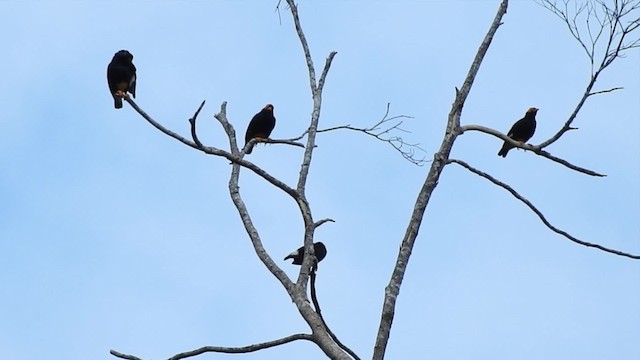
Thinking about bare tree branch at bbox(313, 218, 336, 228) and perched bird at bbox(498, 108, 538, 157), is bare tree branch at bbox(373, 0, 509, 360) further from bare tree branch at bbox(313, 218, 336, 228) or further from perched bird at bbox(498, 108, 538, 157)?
perched bird at bbox(498, 108, 538, 157)

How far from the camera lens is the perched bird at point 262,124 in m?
11.3

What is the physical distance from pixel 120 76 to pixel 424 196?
14.1ft

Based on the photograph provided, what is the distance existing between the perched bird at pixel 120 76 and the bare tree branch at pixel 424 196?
157 inches

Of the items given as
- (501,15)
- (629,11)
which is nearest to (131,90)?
(501,15)

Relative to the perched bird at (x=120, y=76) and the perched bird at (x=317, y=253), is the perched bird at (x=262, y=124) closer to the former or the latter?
the perched bird at (x=317, y=253)

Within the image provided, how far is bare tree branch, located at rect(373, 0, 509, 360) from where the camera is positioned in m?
5.13

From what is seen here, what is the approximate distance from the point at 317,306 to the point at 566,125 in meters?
1.64

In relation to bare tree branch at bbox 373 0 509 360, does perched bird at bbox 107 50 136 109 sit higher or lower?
higher

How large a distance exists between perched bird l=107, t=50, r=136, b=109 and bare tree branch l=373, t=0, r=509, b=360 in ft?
13.1

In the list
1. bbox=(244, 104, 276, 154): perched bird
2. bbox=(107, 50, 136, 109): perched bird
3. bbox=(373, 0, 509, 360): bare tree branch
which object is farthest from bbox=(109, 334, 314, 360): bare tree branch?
bbox=(244, 104, 276, 154): perched bird

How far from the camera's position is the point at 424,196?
5.42 metres

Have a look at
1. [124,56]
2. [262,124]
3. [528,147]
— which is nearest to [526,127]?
[262,124]

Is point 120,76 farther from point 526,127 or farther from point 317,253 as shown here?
point 526,127

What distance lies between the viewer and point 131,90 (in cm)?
909
